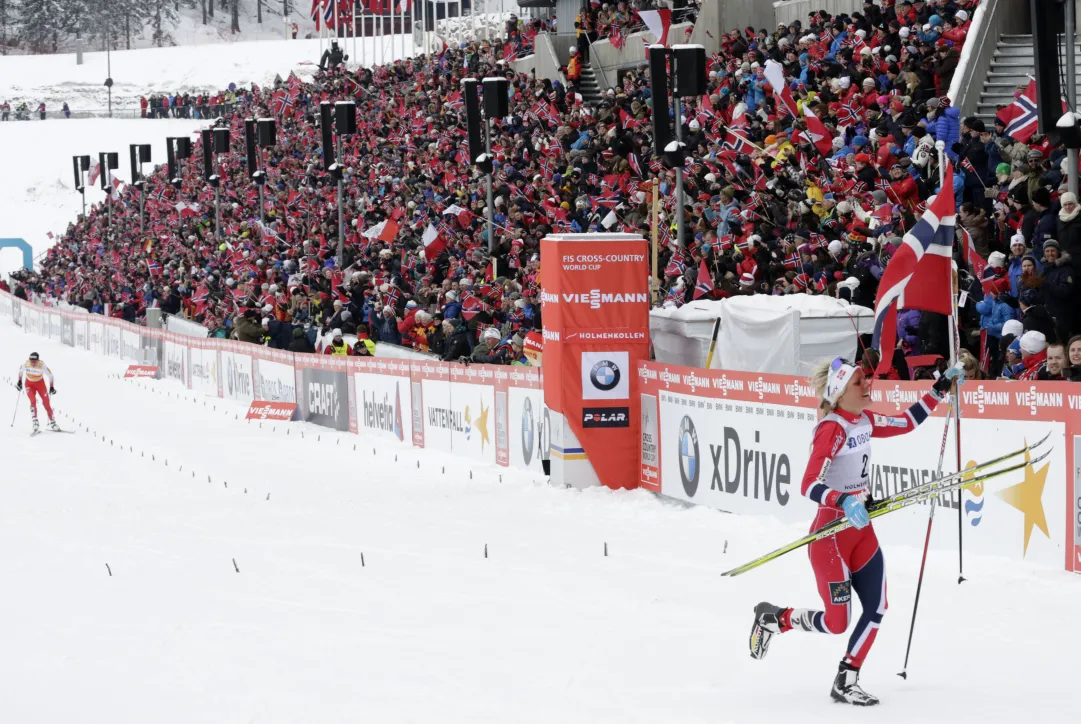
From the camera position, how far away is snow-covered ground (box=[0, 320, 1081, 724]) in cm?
743

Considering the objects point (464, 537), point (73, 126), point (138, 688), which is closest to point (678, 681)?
point (138, 688)

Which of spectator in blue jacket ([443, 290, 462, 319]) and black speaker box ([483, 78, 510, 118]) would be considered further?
black speaker box ([483, 78, 510, 118])

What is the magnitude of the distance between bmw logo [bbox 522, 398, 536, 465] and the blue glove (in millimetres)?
10289

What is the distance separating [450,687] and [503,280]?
14.6m

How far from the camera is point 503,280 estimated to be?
2202 cm

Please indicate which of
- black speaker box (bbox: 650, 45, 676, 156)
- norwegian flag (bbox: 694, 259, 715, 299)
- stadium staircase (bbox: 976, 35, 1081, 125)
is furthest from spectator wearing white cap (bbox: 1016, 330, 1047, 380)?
black speaker box (bbox: 650, 45, 676, 156)

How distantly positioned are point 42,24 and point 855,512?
549 ft


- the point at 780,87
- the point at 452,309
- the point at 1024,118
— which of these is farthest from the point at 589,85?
the point at 1024,118

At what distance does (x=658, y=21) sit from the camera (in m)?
22.4

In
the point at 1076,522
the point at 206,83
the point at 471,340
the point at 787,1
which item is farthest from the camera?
the point at 206,83

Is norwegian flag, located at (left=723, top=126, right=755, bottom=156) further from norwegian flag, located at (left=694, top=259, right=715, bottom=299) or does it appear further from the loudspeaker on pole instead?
the loudspeaker on pole

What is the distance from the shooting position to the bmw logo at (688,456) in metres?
13.9

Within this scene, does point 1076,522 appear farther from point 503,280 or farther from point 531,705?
point 503,280

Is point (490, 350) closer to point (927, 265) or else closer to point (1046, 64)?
point (1046, 64)
